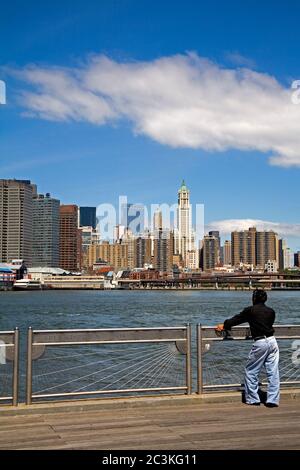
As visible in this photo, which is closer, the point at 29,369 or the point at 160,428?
the point at 160,428

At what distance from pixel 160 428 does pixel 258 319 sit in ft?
7.80

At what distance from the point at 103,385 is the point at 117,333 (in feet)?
27.9

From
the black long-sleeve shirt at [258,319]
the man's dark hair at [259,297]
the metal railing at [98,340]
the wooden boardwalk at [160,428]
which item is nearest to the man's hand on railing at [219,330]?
the black long-sleeve shirt at [258,319]

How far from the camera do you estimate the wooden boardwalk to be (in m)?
6.29

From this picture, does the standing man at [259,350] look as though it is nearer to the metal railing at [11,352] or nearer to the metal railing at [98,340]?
the metal railing at [98,340]

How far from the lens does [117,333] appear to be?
8.67 m

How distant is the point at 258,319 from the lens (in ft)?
27.9

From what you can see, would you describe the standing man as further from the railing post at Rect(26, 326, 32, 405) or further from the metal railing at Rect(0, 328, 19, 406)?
the metal railing at Rect(0, 328, 19, 406)

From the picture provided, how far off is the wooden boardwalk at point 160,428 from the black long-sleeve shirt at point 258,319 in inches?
42.6

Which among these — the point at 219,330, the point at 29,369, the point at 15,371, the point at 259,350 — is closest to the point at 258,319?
the point at 259,350

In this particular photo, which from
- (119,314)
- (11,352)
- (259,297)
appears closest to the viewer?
(11,352)

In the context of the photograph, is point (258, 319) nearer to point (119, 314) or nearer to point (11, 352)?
point (11, 352)

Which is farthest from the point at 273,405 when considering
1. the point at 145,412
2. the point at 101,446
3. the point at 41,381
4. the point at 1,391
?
the point at 41,381

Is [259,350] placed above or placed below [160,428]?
above
